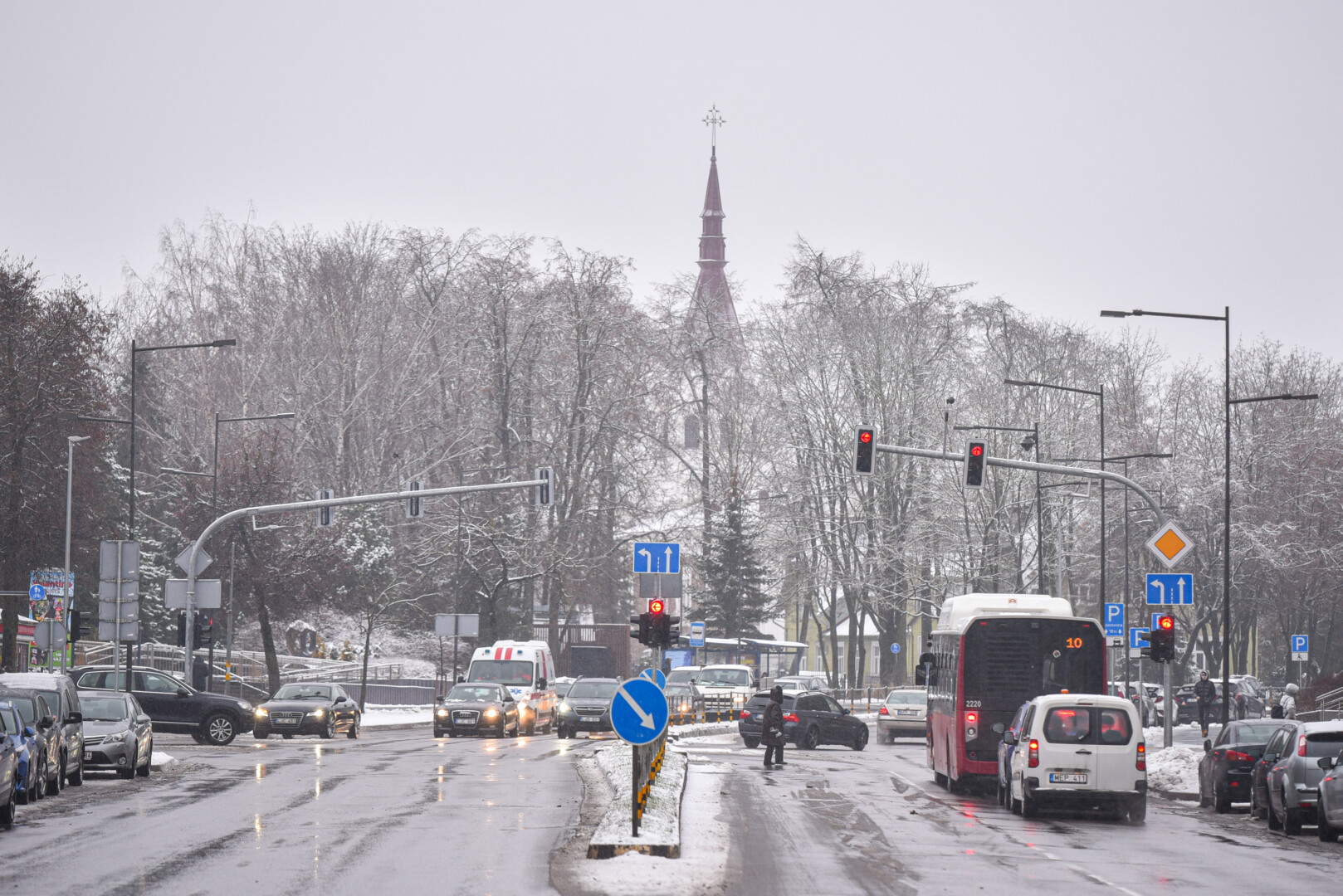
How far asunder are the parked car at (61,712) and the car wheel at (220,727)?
12339mm

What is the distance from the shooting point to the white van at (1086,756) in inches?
939

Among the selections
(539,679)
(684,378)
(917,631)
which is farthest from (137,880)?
(917,631)

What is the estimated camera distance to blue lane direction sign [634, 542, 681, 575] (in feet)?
105

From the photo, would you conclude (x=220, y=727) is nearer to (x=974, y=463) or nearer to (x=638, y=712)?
(x=974, y=463)

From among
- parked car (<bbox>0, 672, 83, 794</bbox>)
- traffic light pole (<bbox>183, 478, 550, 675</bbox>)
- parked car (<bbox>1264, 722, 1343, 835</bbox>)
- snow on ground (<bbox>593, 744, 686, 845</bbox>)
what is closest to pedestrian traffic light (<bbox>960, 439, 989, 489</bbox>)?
snow on ground (<bbox>593, 744, 686, 845</bbox>)

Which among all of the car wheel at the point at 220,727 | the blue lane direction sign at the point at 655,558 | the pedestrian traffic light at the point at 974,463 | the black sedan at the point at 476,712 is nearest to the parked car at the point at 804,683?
the black sedan at the point at 476,712

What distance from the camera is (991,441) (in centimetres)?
6338

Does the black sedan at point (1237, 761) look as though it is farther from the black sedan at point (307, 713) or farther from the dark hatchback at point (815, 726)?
the black sedan at point (307, 713)

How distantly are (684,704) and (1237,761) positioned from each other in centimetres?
2835

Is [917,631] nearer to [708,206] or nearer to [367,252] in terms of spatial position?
[708,206]

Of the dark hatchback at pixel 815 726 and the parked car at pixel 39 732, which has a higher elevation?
the parked car at pixel 39 732

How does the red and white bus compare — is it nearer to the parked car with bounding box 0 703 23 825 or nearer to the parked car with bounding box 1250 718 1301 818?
the parked car with bounding box 1250 718 1301 818

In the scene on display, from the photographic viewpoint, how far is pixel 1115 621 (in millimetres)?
48406

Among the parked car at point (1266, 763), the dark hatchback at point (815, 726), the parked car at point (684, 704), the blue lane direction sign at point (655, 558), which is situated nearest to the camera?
the parked car at point (1266, 763)
